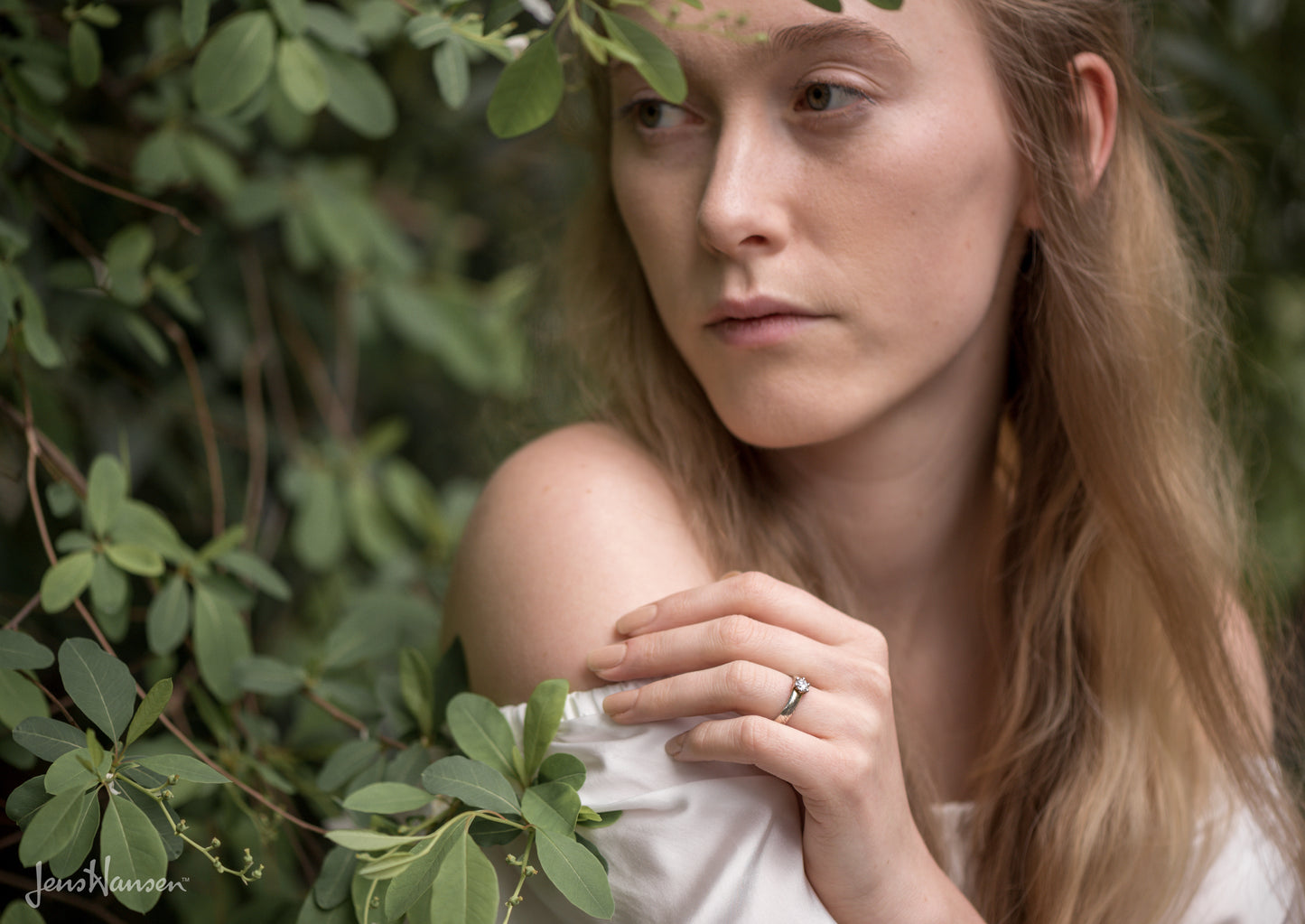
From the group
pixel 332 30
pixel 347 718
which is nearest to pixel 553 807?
pixel 347 718

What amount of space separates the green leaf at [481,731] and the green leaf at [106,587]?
36cm

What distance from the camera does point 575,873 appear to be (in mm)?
799

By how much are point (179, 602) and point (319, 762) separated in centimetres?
30

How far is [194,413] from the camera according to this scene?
1.53 meters

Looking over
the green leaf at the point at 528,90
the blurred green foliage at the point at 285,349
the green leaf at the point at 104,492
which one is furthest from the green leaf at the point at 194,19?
the green leaf at the point at 104,492

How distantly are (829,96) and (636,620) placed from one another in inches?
21.1

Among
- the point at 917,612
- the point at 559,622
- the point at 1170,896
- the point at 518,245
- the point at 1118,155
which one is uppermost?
the point at 1118,155

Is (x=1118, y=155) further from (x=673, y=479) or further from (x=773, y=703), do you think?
(x=773, y=703)

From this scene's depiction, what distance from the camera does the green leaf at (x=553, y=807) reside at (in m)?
0.82

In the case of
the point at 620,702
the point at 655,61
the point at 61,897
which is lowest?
the point at 61,897

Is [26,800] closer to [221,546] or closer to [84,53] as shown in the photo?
[221,546]

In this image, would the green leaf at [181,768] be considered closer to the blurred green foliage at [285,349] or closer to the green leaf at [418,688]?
the blurred green foliage at [285,349]

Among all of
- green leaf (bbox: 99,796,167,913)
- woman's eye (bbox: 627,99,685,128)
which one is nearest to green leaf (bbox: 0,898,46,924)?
green leaf (bbox: 99,796,167,913)

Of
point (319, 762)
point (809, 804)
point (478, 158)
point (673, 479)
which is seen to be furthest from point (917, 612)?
point (478, 158)
